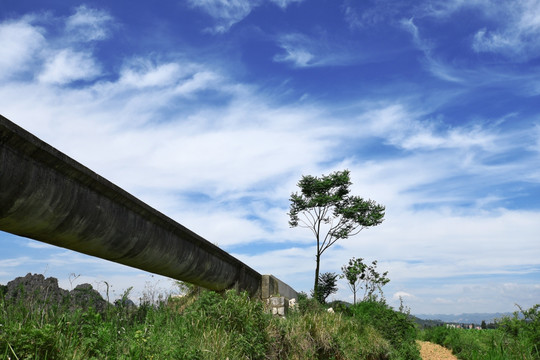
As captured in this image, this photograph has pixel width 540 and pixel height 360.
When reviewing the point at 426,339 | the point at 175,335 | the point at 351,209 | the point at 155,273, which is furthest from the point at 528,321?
the point at 351,209

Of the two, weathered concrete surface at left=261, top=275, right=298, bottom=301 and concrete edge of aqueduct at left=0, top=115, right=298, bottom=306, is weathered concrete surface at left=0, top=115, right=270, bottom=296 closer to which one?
concrete edge of aqueduct at left=0, top=115, right=298, bottom=306

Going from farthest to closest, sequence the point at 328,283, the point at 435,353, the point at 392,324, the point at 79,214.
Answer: the point at 328,283 < the point at 435,353 < the point at 392,324 < the point at 79,214

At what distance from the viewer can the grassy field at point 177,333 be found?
4.94 meters

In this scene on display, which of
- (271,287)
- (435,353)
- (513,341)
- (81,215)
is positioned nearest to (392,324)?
(271,287)

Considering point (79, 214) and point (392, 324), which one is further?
point (392, 324)

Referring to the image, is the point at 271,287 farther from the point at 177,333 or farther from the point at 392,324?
the point at 177,333

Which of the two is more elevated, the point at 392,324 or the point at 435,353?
the point at 392,324

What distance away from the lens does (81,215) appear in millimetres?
6301

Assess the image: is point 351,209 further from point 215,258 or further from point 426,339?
point 215,258

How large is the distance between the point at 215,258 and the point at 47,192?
580 cm

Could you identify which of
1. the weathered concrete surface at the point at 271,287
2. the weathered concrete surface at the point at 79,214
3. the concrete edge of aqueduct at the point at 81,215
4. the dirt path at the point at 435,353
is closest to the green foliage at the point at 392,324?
the dirt path at the point at 435,353

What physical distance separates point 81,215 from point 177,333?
7.50 ft

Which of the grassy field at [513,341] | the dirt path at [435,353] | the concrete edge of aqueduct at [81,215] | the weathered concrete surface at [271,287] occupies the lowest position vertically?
the dirt path at [435,353]

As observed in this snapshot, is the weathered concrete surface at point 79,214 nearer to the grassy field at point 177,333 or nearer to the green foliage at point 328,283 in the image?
the grassy field at point 177,333
